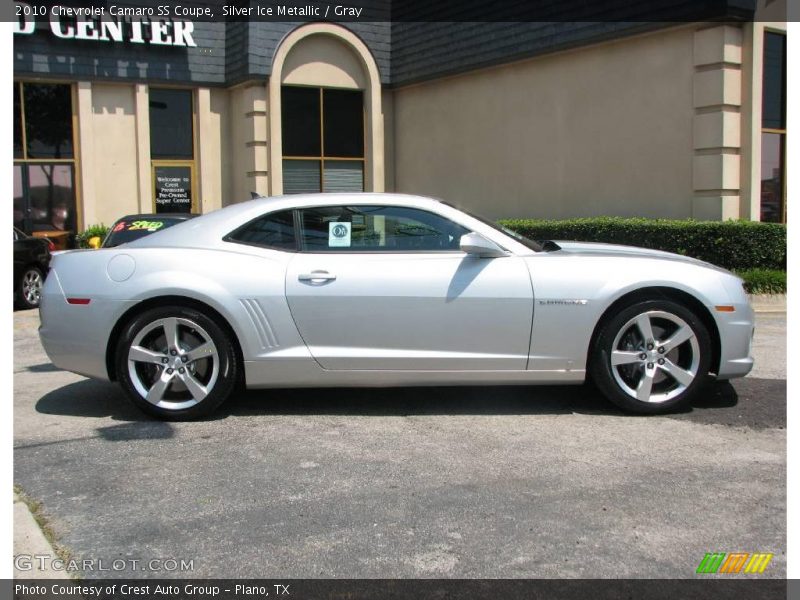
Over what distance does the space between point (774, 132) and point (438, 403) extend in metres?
9.85

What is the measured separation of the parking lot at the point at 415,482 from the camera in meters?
3.42

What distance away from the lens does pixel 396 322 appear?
17.5 ft

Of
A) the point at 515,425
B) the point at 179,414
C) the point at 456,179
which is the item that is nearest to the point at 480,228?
the point at 515,425

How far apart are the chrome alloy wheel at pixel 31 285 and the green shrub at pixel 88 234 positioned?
3605mm

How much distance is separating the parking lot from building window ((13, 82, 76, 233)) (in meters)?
12.2

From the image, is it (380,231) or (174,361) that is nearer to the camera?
(174,361)

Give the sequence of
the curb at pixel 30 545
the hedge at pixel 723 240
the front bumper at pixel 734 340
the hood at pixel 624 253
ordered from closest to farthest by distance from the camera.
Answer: the curb at pixel 30 545
the front bumper at pixel 734 340
the hood at pixel 624 253
the hedge at pixel 723 240

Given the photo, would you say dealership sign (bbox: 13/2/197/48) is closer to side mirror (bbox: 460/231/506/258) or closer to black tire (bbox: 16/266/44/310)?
black tire (bbox: 16/266/44/310)

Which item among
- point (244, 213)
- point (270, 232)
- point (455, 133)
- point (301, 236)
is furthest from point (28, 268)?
point (455, 133)

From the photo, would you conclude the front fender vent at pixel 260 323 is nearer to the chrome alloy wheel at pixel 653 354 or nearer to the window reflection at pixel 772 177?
the chrome alloy wheel at pixel 653 354

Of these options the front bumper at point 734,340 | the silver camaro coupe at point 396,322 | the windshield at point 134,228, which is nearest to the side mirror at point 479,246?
the silver camaro coupe at point 396,322

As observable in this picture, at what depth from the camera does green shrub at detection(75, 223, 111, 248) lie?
16469 mm

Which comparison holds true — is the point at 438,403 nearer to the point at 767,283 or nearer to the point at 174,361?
the point at 174,361
